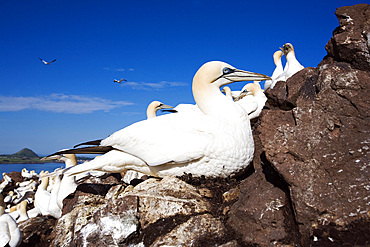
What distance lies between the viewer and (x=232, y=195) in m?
3.75

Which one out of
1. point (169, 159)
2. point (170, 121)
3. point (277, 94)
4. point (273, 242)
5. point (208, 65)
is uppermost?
point (208, 65)

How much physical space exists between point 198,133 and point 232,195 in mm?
959

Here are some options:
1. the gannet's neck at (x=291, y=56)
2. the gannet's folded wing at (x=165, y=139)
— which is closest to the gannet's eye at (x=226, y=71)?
the gannet's folded wing at (x=165, y=139)

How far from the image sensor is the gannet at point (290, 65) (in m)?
10.6

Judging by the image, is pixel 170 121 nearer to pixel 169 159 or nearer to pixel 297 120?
pixel 169 159

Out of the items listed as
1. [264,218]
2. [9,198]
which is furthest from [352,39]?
[9,198]

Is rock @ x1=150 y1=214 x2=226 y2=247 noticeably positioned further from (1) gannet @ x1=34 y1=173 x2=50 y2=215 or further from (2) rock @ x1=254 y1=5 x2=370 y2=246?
(1) gannet @ x1=34 y1=173 x2=50 y2=215

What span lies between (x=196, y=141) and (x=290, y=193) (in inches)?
55.7

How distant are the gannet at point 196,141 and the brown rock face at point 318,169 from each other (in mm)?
427

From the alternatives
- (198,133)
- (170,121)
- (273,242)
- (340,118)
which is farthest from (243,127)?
(273,242)

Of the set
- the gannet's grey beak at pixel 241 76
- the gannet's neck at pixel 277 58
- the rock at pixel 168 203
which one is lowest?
the rock at pixel 168 203

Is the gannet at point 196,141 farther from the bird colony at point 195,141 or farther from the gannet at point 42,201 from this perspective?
the gannet at point 42,201

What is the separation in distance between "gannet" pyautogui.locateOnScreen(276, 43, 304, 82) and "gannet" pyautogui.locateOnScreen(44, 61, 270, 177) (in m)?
6.43

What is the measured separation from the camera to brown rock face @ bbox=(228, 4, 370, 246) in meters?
2.72
